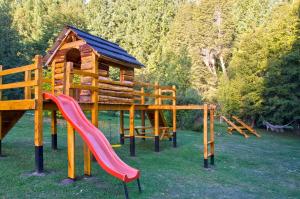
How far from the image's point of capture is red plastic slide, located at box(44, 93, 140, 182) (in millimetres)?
5761

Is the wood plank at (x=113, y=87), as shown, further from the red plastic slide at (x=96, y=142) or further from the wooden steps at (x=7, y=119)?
the wooden steps at (x=7, y=119)

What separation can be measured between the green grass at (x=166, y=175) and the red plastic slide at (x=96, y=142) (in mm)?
571

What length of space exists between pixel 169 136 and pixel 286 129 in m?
13.2

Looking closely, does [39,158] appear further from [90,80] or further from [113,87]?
[113,87]

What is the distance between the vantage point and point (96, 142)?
6.39 meters

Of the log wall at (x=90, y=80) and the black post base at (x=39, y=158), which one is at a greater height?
the log wall at (x=90, y=80)

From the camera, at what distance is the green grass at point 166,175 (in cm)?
623

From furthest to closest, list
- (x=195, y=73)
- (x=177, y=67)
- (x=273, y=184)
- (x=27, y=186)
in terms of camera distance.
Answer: (x=195, y=73) < (x=177, y=67) < (x=273, y=184) < (x=27, y=186)

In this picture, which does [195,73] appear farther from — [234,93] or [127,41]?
[127,41]

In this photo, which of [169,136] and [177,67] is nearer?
[169,136]

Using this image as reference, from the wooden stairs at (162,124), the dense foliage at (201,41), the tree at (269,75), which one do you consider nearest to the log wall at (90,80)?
the wooden stairs at (162,124)

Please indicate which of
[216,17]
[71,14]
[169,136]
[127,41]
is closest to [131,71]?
[169,136]

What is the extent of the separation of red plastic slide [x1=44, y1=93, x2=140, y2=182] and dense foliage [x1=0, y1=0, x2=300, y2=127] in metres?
14.1

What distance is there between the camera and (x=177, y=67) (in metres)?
29.0
